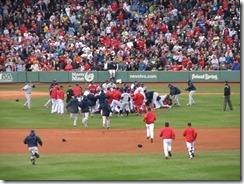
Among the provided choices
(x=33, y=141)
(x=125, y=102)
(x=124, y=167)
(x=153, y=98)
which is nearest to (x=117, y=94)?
(x=125, y=102)

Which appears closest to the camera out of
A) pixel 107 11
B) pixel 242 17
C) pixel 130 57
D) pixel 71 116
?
pixel 242 17

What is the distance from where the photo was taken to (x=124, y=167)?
25.7 metres

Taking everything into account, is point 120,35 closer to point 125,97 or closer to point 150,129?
point 125,97

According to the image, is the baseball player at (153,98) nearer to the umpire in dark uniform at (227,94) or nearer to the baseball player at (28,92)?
the umpire in dark uniform at (227,94)

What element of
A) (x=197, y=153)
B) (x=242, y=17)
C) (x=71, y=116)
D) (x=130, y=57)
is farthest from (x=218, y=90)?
(x=242, y=17)

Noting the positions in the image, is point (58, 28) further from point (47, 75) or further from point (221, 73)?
point (221, 73)

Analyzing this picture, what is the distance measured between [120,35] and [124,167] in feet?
→ 76.8

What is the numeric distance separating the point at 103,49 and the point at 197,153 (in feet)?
67.7

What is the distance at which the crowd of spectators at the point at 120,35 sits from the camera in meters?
45.2

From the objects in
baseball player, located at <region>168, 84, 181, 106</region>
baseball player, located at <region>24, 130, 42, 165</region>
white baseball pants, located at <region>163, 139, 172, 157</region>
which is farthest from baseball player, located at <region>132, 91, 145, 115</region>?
baseball player, located at <region>24, 130, 42, 165</region>

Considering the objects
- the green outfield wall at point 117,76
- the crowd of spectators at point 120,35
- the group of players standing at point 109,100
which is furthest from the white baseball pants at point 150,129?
the green outfield wall at point 117,76

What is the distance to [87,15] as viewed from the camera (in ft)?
152

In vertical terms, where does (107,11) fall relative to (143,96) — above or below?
above

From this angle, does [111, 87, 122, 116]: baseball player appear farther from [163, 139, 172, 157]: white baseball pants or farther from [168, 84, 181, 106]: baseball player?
[163, 139, 172, 157]: white baseball pants
